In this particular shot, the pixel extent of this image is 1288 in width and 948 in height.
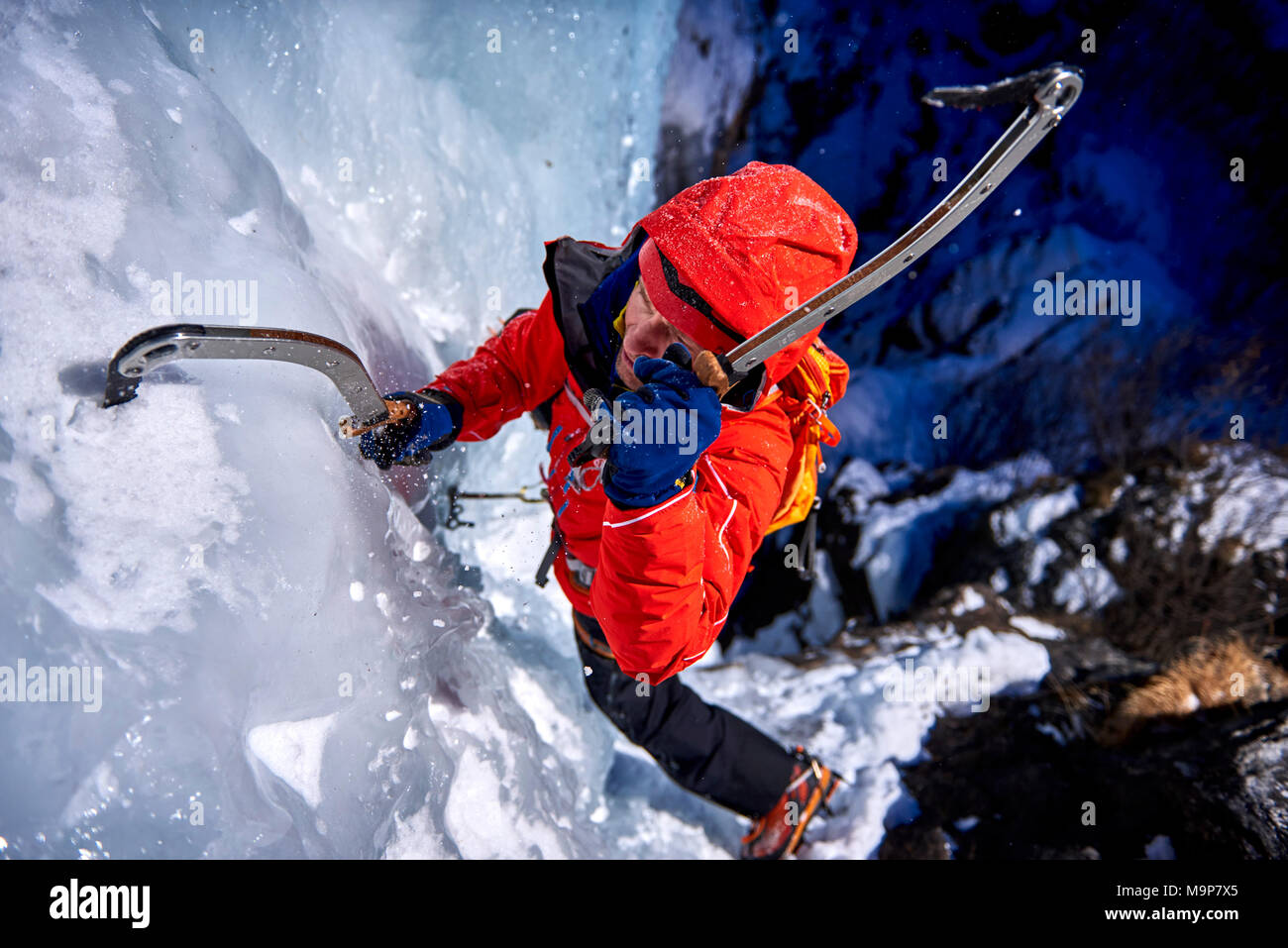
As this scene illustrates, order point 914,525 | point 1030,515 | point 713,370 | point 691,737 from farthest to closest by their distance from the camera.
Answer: point 914,525, point 1030,515, point 691,737, point 713,370

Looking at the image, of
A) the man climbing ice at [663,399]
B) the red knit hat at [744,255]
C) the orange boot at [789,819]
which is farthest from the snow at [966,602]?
the red knit hat at [744,255]

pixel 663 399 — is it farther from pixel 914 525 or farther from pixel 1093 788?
pixel 914 525

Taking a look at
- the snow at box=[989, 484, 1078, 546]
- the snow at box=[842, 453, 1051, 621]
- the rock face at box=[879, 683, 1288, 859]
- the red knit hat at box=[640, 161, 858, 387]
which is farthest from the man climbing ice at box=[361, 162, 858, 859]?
the snow at box=[989, 484, 1078, 546]

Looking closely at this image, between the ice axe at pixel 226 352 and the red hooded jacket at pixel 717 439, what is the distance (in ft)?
1.51

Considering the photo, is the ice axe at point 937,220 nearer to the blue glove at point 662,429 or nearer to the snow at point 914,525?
the blue glove at point 662,429

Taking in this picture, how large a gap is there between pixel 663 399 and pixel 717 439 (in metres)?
0.27

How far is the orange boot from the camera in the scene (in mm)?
1852

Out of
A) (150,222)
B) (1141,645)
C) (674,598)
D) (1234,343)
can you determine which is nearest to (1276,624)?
(1141,645)

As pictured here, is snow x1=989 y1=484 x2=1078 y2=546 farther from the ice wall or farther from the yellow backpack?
the yellow backpack

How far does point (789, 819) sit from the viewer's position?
73.1 inches

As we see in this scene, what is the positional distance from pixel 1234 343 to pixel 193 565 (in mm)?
4857

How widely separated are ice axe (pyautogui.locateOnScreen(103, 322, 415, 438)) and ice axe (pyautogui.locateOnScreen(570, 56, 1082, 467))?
1.57 feet

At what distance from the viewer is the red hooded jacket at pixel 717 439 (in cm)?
102

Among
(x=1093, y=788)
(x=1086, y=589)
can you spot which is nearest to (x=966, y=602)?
(x=1086, y=589)
